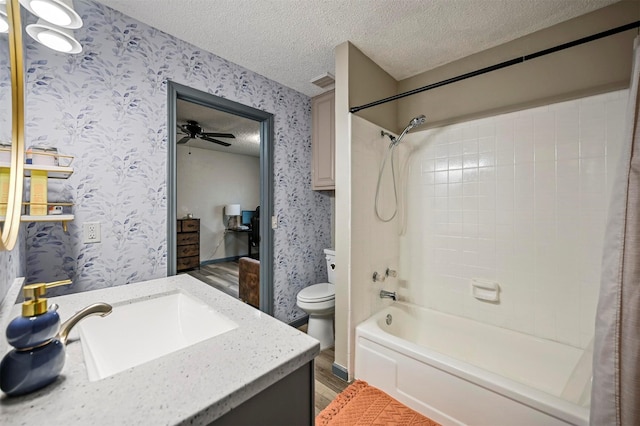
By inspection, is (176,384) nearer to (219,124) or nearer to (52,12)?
(52,12)

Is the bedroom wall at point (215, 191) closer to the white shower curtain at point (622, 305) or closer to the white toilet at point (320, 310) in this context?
the white toilet at point (320, 310)

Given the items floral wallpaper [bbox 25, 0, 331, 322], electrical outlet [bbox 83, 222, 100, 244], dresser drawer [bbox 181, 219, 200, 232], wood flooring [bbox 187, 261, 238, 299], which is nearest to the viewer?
floral wallpaper [bbox 25, 0, 331, 322]

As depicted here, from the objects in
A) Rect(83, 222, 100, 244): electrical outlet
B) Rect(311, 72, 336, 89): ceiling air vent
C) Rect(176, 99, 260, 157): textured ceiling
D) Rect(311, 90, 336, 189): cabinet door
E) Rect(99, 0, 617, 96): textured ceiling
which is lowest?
Rect(83, 222, 100, 244): electrical outlet

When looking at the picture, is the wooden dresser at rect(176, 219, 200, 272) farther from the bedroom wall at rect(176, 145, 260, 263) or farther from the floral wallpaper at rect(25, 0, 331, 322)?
the floral wallpaper at rect(25, 0, 331, 322)

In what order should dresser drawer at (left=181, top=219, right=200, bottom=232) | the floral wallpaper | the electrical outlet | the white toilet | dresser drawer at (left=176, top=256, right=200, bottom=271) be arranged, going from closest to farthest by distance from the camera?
the floral wallpaper, the electrical outlet, the white toilet, dresser drawer at (left=176, top=256, right=200, bottom=271), dresser drawer at (left=181, top=219, right=200, bottom=232)

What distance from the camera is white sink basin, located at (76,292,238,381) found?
87 cm

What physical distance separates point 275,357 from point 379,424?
4.17ft

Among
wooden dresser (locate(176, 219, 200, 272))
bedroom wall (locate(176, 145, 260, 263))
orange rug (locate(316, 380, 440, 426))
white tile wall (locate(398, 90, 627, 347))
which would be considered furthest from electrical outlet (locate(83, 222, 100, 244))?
bedroom wall (locate(176, 145, 260, 263))

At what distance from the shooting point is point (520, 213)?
1793mm

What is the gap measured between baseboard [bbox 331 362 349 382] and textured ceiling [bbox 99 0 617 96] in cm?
238

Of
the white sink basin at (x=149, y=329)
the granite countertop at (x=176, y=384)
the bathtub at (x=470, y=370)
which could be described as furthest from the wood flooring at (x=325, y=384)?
the granite countertop at (x=176, y=384)

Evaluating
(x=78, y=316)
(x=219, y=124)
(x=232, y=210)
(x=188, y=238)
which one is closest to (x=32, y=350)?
(x=78, y=316)

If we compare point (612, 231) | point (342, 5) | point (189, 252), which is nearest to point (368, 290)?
point (612, 231)

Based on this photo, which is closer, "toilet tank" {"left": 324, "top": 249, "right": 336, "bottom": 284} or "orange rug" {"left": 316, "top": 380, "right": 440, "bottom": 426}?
"orange rug" {"left": 316, "top": 380, "right": 440, "bottom": 426}
